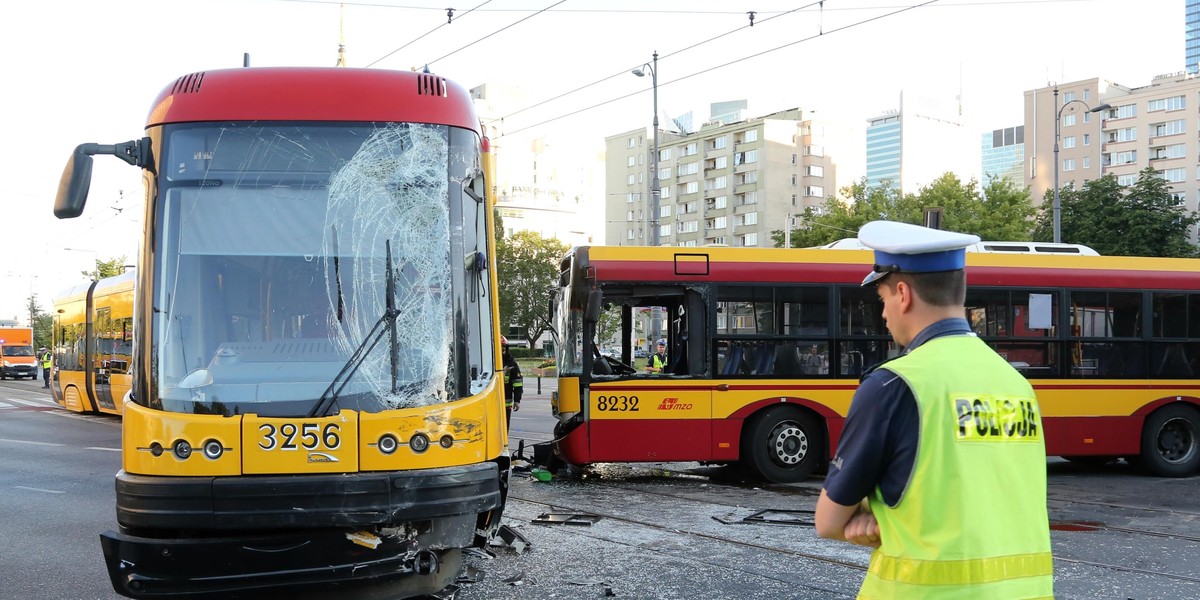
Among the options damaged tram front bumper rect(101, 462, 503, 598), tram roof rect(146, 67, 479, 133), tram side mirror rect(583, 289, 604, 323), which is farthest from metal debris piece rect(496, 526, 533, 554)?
tram side mirror rect(583, 289, 604, 323)

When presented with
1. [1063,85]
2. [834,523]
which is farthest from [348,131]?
[1063,85]

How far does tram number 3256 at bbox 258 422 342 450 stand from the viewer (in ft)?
18.6

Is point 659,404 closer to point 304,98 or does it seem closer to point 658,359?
point 658,359

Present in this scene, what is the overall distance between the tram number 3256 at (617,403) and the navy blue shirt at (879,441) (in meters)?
9.32

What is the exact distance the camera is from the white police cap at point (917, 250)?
2.41 metres

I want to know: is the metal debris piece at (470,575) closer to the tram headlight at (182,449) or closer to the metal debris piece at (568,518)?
the tram headlight at (182,449)

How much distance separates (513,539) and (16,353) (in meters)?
59.0

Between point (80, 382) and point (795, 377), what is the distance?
2075 cm

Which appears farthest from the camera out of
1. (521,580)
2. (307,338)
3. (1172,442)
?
(1172,442)

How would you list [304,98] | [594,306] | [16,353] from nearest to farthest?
[304,98] → [594,306] → [16,353]

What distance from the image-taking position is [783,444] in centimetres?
1207

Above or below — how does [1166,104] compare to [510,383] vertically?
above

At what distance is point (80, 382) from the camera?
1022 inches

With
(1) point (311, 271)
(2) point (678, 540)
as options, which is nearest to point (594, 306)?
(2) point (678, 540)
